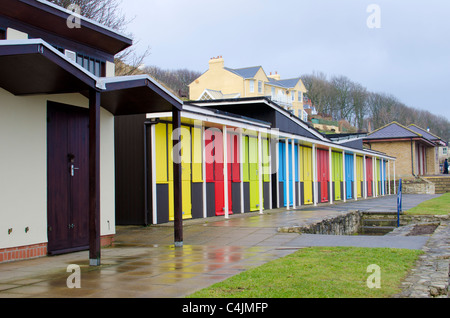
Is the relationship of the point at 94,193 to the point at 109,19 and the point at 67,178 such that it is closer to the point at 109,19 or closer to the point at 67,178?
the point at 67,178

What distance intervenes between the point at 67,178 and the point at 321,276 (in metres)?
4.78

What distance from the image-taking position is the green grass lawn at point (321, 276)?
5.10 metres

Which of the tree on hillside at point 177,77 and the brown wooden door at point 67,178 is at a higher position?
the tree on hillside at point 177,77

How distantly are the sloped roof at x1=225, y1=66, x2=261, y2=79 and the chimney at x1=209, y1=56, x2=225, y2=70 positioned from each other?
82 cm

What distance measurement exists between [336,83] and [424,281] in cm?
8640

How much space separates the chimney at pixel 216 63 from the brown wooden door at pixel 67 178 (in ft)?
159

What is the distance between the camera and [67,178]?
339 inches

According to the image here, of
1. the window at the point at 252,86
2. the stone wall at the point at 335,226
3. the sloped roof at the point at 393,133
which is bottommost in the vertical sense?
the stone wall at the point at 335,226

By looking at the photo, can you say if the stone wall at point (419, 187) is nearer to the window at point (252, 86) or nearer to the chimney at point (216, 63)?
the window at point (252, 86)

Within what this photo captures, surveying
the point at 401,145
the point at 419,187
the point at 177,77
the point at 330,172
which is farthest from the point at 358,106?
the point at 330,172

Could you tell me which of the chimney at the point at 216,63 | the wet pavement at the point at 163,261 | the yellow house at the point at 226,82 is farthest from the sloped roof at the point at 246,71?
the wet pavement at the point at 163,261

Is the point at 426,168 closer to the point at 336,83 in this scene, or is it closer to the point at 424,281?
the point at 336,83

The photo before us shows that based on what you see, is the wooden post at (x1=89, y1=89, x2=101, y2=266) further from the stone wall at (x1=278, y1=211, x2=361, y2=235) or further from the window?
the window

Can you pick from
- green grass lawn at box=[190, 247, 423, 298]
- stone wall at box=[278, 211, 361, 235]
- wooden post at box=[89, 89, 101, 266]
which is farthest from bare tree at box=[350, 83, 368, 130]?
wooden post at box=[89, 89, 101, 266]
